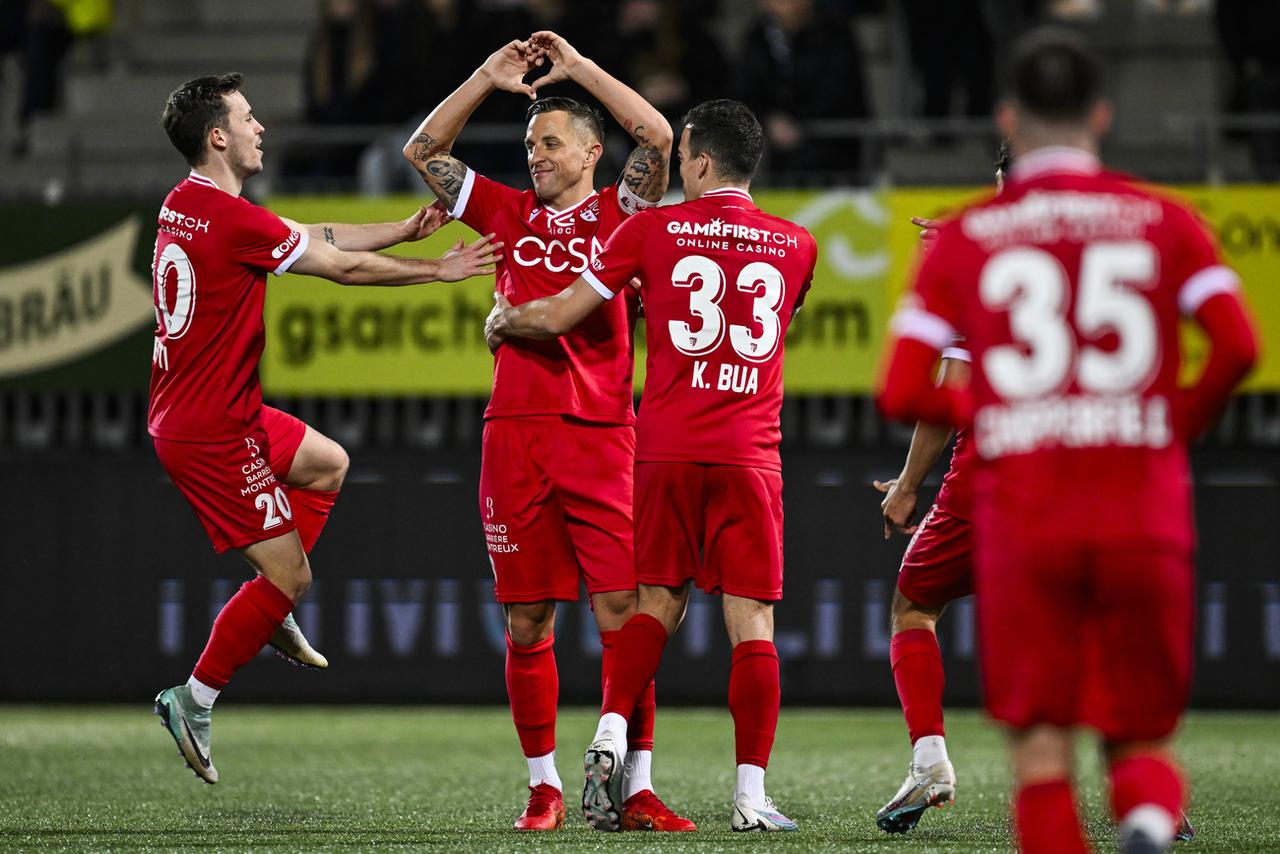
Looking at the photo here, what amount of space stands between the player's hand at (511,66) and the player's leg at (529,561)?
3.86 feet

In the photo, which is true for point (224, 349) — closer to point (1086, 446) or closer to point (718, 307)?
point (718, 307)

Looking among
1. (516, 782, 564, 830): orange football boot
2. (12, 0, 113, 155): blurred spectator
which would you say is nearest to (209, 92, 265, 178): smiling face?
(516, 782, 564, 830): orange football boot

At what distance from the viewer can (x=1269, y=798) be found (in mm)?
7160

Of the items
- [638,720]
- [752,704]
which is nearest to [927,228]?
[752,704]

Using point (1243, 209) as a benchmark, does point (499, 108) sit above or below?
above

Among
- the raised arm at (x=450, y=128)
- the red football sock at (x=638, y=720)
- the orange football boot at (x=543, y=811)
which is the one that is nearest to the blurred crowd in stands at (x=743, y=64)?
the raised arm at (x=450, y=128)

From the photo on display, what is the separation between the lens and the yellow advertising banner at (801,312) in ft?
36.4

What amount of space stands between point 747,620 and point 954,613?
5458 millimetres

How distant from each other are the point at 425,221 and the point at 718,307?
132 cm

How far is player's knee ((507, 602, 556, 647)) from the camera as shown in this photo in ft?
21.0

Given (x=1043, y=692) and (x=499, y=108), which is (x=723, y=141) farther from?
(x=499, y=108)

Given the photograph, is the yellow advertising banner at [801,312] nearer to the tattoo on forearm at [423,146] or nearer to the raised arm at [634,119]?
the tattoo on forearm at [423,146]

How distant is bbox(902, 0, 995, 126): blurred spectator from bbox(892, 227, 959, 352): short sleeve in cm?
936

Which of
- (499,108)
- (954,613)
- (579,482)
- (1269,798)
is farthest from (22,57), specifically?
(1269,798)
